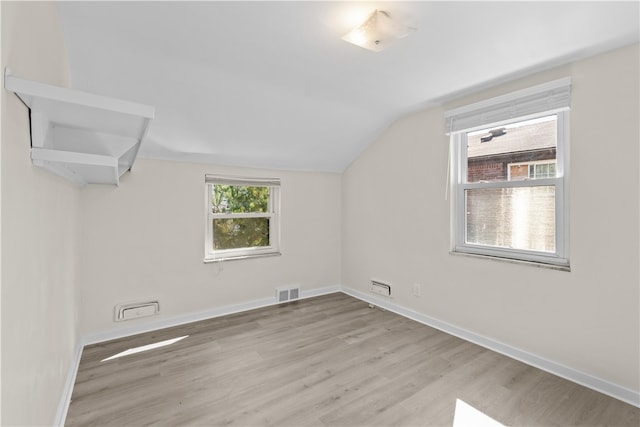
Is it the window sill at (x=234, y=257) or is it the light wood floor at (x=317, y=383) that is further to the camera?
the window sill at (x=234, y=257)

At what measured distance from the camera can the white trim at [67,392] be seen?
1772mm

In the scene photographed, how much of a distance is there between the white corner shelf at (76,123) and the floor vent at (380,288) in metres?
3.05

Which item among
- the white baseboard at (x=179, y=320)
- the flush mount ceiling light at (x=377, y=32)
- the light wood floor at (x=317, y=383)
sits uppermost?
the flush mount ceiling light at (x=377, y=32)

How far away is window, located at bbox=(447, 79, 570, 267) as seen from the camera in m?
2.39

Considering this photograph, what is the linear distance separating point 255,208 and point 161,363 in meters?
1.96

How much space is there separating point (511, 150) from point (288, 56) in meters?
2.05

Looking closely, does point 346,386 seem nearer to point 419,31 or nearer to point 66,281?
point 66,281

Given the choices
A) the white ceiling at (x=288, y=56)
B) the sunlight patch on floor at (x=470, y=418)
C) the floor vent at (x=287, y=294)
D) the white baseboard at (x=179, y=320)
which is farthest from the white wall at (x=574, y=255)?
the white baseboard at (x=179, y=320)

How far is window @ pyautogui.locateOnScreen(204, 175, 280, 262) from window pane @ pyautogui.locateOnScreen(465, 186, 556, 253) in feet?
7.45

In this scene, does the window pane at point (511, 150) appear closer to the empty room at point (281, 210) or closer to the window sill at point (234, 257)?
the empty room at point (281, 210)

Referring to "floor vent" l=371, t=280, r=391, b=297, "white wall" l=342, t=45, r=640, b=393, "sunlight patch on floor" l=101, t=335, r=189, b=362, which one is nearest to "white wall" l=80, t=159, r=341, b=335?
"sunlight patch on floor" l=101, t=335, r=189, b=362

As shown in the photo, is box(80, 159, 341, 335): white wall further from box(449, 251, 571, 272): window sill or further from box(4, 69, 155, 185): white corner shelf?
box(449, 251, 571, 272): window sill

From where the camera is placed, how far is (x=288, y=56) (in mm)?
2160

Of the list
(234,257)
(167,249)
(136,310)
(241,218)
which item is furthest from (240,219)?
(136,310)
